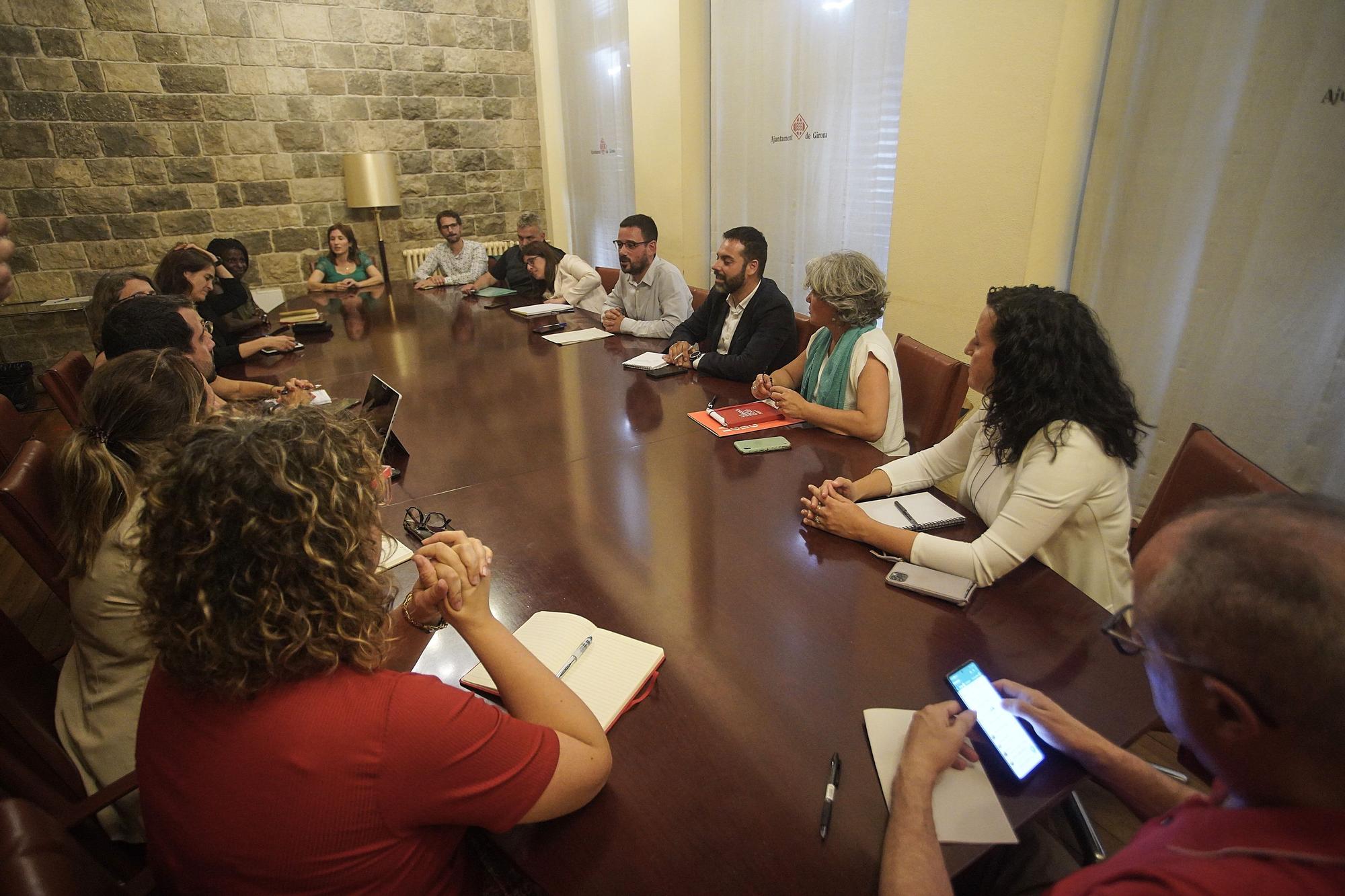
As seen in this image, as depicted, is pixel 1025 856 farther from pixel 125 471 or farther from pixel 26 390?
pixel 26 390

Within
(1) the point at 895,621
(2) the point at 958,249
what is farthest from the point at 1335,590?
(2) the point at 958,249

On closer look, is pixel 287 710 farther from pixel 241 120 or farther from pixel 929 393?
pixel 241 120

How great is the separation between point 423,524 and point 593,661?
0.68 metres

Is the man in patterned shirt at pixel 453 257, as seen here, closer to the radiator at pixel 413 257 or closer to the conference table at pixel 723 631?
the radiator at pixel 413 257

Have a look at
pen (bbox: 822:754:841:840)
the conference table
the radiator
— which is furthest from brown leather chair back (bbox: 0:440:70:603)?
the radiator

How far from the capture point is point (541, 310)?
390cm

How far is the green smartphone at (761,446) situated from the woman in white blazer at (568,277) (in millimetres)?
2377

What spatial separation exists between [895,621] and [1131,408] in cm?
72

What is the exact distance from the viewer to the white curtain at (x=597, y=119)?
5.46 meters

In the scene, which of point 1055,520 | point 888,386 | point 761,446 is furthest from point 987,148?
point 1055,520

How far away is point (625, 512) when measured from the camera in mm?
1611

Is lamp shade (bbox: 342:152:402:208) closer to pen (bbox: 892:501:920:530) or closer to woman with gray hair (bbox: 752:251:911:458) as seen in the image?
woman with gray hair (bbox: 752:251:911:458)

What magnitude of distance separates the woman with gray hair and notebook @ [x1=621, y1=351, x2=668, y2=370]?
59 cm

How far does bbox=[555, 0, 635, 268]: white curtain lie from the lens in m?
5.46
